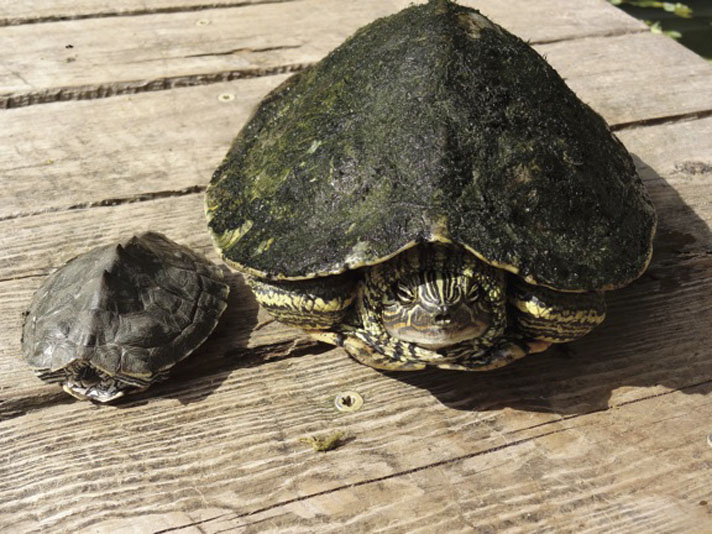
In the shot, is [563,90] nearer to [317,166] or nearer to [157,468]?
[317,166]

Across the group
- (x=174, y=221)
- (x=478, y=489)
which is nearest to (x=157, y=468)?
(x=478, y=489)

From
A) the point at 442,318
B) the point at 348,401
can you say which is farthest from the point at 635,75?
the point at 348,401

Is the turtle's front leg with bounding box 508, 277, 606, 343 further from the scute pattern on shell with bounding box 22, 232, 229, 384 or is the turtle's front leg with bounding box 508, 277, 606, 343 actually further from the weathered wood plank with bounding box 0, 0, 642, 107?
the weathered wood plank with bounding box 0, 0, 642, 107

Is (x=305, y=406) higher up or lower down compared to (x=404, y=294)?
lower down

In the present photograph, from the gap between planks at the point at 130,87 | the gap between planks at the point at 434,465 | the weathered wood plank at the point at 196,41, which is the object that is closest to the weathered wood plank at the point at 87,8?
the weathered wood plank at the point at 196,41

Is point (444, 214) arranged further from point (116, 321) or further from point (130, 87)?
point (130, 87)

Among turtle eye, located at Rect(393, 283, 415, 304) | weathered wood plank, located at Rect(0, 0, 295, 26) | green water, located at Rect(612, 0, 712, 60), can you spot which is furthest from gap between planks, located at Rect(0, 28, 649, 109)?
green water, located at Rect(612, 0, 712, 60)
